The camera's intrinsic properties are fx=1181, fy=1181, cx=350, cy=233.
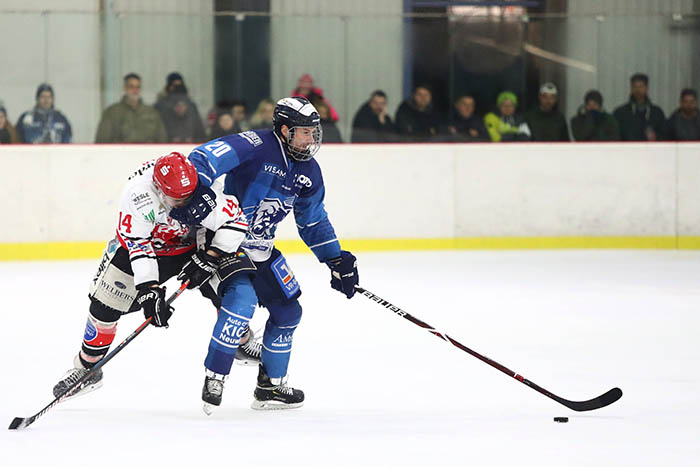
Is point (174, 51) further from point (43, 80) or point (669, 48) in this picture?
point (669, 48)

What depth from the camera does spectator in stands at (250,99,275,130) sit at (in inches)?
370

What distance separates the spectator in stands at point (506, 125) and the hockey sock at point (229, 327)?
6060mm

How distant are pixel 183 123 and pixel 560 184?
3058 millimetres

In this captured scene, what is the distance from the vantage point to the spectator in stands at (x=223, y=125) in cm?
949

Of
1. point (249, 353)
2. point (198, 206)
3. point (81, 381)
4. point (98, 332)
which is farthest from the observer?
point (249, 353)

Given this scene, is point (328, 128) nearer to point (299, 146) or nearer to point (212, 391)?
point (299, 146)

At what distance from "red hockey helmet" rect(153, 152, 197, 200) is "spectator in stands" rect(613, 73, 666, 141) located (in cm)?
658

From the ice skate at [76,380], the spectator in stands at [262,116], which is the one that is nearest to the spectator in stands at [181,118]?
the spectator in stands at [262,116]

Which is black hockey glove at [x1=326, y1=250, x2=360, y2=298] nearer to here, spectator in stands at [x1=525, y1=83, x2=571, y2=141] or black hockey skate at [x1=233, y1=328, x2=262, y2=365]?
black hockey skate at [x1=233, y1=328, x2=262, y2=365]

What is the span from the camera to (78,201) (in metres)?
8.89

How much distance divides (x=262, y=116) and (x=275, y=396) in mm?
5656

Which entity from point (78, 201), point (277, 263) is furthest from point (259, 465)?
point (78, 201)

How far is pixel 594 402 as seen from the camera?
3.88m

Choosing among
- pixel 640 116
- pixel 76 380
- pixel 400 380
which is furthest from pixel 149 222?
pixel 640 116
